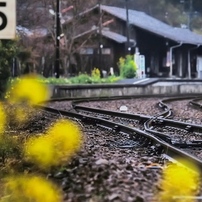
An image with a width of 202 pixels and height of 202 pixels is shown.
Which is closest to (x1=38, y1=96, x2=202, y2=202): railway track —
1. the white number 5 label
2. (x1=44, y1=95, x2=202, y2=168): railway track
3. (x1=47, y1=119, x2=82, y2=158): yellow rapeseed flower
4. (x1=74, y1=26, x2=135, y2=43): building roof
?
(x1=44, y1=95, x2=202, y2=168): railway track

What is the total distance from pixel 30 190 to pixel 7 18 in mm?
2309

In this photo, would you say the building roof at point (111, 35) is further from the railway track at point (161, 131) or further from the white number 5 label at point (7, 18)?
the white number 5 label at point (7, 18)

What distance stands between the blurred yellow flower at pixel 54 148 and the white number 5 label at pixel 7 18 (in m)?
1.21

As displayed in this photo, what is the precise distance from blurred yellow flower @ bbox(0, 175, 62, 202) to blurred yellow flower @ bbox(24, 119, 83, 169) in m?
0.41

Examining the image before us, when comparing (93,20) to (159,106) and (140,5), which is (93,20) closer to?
(159,106)

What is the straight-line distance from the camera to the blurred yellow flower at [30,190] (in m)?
4.01

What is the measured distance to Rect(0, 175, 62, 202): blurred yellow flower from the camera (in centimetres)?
401

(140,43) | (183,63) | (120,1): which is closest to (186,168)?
(140,43)

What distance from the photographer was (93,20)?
39531 millimetres

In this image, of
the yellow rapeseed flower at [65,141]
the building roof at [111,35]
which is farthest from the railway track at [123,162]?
the building roof at [111,35]

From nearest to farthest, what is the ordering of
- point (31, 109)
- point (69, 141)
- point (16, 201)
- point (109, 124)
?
1. point (16, 201)
2. point (69, 141)
3. point (31, 109)
4. point (109, 124)

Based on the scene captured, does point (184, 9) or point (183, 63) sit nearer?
point (183, 63)

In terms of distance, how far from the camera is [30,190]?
417 cm

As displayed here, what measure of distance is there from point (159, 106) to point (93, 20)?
24.3m
